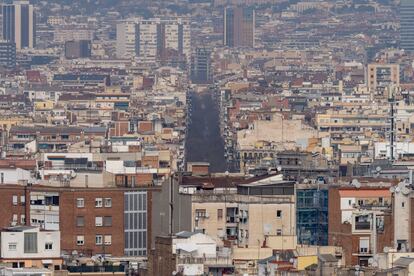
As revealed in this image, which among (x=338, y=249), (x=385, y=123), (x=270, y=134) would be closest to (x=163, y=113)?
(x=385, y=123)

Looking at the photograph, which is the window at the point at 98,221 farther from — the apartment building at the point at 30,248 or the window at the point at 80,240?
the apartment building at the point at 30,248

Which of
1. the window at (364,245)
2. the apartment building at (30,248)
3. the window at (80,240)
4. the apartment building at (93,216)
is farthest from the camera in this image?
the window at (80,240)

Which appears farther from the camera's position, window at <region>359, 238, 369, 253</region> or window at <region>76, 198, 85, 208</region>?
window at <region>76, 198, 85, 208</region>

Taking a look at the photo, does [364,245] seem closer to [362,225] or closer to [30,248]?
[362,225]

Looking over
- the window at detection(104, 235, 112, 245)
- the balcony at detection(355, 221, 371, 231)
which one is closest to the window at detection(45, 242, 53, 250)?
the balcony at detection(355, 221, 371, 231)

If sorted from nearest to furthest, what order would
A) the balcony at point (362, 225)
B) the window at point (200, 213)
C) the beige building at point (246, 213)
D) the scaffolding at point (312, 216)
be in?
the balcony at point (362, 225) → the beige building at point (246, 213) → the scaffolding at point (312, 216) → the window at point (200, 213)

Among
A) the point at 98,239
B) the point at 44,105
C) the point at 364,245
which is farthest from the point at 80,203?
the point at 44,105

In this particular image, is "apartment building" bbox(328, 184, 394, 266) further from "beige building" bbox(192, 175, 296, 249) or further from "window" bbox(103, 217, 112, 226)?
"window" bbox(103, 217, 112, 226)

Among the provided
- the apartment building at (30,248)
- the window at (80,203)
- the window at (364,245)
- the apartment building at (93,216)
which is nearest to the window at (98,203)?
the apartment building at (93,216)

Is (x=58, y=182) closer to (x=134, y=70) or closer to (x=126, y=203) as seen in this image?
(x=126, y=203)
